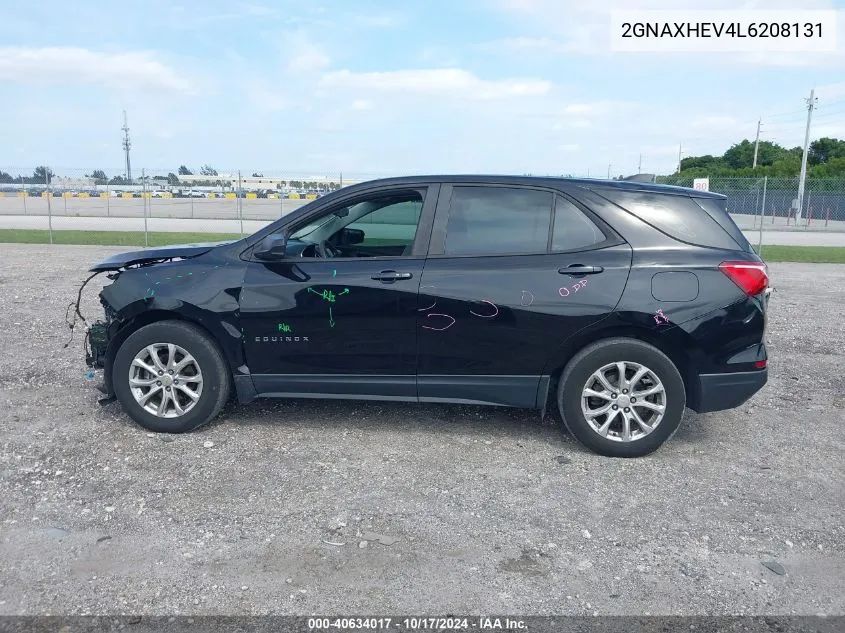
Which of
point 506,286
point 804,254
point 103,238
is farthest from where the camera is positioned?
point 103,238

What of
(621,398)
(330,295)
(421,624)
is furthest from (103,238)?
(421,624)

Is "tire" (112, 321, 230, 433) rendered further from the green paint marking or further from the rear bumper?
the rear bumper

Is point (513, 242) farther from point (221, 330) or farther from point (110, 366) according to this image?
point (110, 366)

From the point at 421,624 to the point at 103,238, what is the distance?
2124 cm

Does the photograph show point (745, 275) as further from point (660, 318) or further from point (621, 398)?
point (621, 398)

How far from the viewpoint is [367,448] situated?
4.93 metres

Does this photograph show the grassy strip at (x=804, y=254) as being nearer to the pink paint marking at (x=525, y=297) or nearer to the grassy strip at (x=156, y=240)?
the grassy strip at (x=156, y=240)

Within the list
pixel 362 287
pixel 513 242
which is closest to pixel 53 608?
pixel 362 287

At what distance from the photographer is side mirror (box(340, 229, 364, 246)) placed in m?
5.49

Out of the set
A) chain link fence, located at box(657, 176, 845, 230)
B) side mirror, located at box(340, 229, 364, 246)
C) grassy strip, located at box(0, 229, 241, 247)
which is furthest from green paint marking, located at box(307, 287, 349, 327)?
chain link fence, located at box(657, 176, 845, 230)

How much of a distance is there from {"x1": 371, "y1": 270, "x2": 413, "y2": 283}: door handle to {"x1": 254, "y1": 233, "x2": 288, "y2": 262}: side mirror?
2.05ft

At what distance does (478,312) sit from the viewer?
4.79 metres

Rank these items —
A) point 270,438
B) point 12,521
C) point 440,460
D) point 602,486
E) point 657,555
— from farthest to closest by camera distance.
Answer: point 270,438, point 440,460, point 602,486, point 12,521, point 657,555

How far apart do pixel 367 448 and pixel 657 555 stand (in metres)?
2.01
